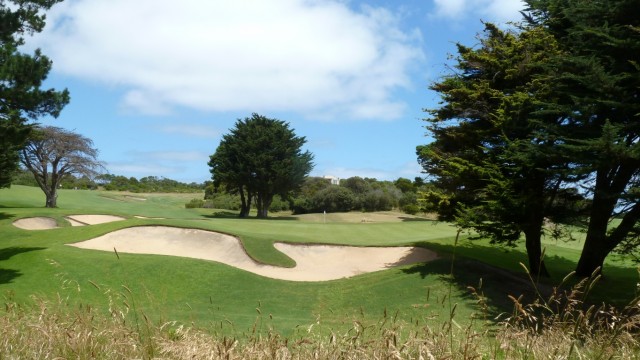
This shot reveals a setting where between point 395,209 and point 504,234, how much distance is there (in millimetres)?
50938

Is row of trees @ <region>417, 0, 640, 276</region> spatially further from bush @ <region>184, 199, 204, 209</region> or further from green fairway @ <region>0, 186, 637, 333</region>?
bush @ <region>184, 199, 204, 209</region>

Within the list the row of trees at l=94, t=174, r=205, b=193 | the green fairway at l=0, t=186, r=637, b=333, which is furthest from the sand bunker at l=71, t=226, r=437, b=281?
the row of trees at l=94, t=174, r=205, b=193

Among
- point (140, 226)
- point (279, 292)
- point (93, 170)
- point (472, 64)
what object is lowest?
point (279, 292)

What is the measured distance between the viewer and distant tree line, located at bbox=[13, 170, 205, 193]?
82713 mm

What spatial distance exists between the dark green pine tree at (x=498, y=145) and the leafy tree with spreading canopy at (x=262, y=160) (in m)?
34.2

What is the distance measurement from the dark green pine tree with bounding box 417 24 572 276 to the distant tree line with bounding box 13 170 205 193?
66.3 m

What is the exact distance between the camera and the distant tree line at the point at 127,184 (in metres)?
82.7

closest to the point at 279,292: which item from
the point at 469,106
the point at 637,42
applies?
the point at 469,106

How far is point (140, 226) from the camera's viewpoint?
26.8 metres

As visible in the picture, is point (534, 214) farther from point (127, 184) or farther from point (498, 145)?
point (127, 184)

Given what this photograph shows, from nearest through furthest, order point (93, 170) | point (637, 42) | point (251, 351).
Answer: point (251, 351) < point (637, 42) < point (93, 170)

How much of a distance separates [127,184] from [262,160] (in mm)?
55360

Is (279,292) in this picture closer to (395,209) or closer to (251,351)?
(251,351)

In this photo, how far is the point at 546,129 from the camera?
15.4 m
